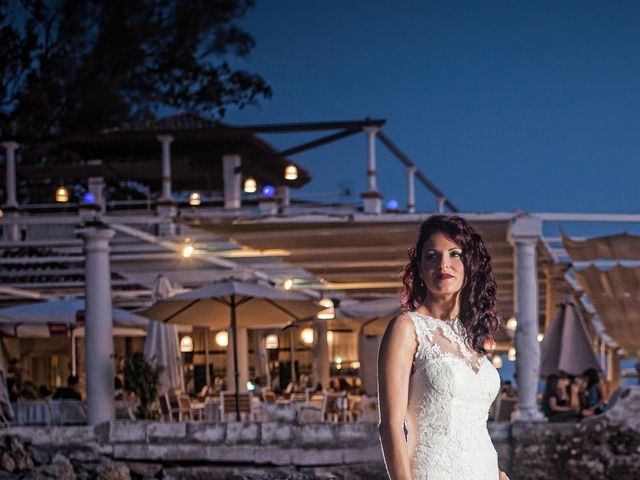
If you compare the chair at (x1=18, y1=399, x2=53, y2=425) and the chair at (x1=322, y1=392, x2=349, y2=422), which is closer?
the chair at (x1=18, y1=399, x2=53, y2=425)

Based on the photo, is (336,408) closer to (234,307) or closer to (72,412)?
(234,307)

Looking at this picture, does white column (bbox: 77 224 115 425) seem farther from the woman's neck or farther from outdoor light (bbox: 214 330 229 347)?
the woman's neck

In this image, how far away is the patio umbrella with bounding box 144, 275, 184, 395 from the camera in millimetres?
17359

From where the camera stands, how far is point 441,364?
322 centimetres

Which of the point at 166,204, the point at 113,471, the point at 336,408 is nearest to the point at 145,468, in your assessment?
the point at 113,471

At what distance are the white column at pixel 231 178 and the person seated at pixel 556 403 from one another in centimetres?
1058

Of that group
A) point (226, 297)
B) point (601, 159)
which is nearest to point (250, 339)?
point (226, 297)

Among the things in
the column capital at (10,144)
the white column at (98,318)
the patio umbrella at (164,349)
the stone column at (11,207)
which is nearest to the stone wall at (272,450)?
the white column at (98,318)

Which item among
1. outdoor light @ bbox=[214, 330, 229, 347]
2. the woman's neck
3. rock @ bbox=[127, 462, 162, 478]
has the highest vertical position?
the woman's neck

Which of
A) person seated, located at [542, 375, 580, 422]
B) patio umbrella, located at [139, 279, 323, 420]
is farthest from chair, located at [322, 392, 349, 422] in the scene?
person seated, located at [542, 375, 580, 422]

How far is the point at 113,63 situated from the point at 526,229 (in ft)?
67.6

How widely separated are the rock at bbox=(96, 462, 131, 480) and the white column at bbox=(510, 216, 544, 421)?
4.66m

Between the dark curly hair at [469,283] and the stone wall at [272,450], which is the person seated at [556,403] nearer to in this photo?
the stone wall at [272,450]

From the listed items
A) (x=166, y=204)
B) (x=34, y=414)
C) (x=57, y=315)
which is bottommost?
(x=34, y=414)
